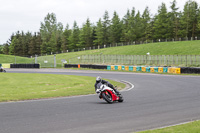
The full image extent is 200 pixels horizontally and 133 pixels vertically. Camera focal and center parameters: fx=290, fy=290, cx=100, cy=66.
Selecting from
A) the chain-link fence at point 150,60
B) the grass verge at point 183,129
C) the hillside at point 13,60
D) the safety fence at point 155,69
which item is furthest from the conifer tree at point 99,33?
the grass verge at point 183,129

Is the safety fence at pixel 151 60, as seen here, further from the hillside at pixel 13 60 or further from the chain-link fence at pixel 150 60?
the hillside at pixel 13 60

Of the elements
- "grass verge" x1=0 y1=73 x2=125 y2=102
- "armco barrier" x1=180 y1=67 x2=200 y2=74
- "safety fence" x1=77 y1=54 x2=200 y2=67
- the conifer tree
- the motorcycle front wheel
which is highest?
the conifer tree

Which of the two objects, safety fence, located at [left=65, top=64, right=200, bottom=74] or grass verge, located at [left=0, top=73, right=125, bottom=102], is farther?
safety fence, located at [left=65, top=64, right=200, bottom=74]

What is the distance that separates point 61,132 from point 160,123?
3262 mm

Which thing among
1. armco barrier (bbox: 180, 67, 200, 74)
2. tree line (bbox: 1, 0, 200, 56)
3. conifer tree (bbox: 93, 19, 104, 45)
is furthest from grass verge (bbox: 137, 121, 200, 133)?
conifer tree (bbox: 93, 19, 104, 45)

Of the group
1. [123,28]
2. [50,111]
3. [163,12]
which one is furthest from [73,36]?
[50,111]

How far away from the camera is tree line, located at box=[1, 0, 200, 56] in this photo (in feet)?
332

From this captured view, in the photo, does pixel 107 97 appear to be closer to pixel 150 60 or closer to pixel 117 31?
pixel 150 60

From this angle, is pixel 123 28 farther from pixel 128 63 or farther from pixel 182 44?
pixel 128 63

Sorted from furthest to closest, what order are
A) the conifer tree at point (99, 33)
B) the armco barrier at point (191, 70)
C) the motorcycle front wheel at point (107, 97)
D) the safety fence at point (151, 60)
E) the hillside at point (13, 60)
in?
the conifer tree at point (99, 33), the hillside at point (13, 60), the safety fence at point (151, 60), the armco barrier at point (191, 70), the motorcycle front wheel at point (107, 97)

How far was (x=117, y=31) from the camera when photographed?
11988cm

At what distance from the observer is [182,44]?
86312mm

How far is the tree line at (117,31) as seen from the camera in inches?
3979

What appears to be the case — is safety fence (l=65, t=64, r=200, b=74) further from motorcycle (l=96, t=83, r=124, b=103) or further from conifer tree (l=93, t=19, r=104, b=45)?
conifer tree (l=93, t=19, r=104, b=45)
